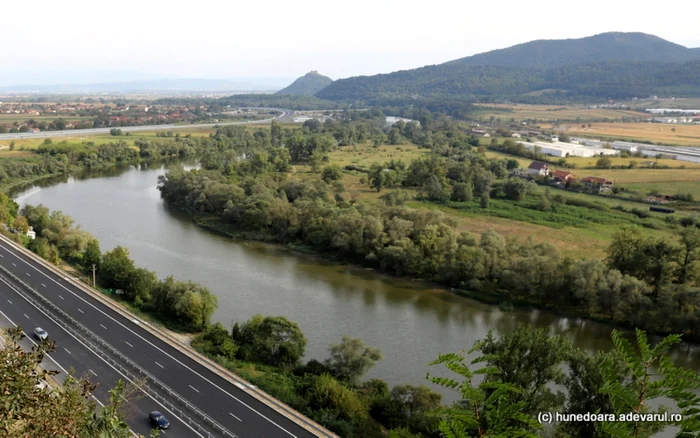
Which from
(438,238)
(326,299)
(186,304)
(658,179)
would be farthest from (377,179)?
(186,304)

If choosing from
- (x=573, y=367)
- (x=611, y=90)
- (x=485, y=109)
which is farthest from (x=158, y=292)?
(x=611, y=90)

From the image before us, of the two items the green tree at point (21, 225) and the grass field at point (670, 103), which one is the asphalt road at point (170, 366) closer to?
the green tree at point (21, 225)

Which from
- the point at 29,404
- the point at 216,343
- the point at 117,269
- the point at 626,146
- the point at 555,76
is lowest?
the point at 216,343

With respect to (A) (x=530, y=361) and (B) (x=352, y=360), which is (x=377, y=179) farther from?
(A) (x=530, y=361)

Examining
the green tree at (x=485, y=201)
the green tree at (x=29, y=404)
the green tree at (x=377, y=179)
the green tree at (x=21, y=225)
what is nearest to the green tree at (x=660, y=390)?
the green tree at (x=29, y=404)

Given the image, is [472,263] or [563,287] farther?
[472,263]

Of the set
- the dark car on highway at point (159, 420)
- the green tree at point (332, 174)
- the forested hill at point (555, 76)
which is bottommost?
the dark car on highway at point (159, 420)

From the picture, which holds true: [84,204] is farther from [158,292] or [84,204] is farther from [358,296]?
[358,296]
